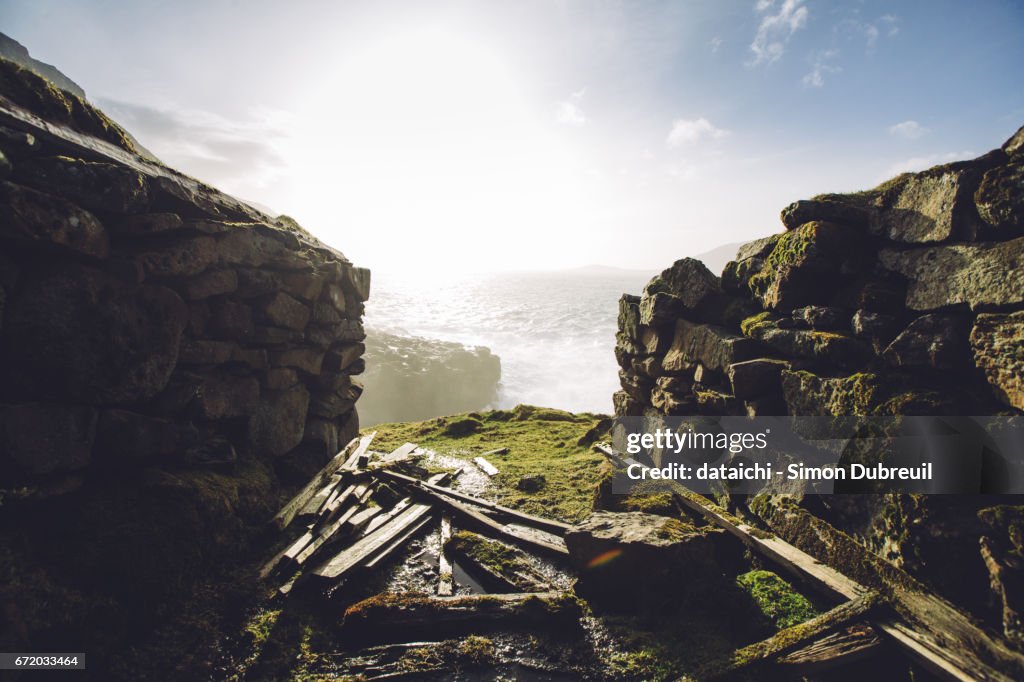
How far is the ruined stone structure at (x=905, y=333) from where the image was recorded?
3.50 metres

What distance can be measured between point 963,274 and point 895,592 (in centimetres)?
285

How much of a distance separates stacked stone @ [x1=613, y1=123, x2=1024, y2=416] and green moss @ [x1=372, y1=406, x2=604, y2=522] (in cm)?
265

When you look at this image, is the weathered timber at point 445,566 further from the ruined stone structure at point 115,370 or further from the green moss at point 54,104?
the green moss at point 54,104

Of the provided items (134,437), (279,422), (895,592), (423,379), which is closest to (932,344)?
(895,592)

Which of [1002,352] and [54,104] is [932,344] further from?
[54,104]

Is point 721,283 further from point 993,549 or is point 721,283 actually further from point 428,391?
point 428,391

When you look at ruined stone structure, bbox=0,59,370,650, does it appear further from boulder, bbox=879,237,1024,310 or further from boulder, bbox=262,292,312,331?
boulder, bbox=879,237,1024,310

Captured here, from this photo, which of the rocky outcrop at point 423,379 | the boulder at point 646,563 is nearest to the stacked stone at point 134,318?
the boulder at point 646,563

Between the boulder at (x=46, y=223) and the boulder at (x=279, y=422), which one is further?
the boulder at (x=279, y=422)

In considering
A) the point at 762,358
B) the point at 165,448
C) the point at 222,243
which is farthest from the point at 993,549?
the point at 222,243

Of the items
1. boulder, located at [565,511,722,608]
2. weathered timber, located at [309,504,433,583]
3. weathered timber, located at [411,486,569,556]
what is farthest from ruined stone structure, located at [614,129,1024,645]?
weathered timber, located at [309,504,433,583]

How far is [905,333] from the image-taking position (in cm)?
425

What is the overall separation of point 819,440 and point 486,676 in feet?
13.9

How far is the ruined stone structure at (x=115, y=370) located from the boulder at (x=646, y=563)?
455 cm
